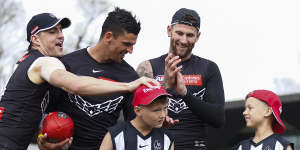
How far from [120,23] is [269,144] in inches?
102

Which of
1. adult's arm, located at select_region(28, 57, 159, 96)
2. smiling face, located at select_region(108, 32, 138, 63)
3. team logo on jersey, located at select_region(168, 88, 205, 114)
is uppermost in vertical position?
smiling face, located at select_region(108, 32, 138, 63)

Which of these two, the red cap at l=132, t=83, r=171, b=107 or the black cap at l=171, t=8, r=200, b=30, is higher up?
the black cap at l=171, t=8, r=200, b=30

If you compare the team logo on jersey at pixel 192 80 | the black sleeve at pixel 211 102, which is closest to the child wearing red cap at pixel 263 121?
the black sleeve at pixel 211 102

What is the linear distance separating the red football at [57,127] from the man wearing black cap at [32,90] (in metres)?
0.09

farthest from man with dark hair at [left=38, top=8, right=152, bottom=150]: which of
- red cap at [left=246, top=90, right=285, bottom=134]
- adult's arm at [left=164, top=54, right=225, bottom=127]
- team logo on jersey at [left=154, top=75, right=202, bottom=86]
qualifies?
red cap at [left=246, top=90, right=285, bottom=134]

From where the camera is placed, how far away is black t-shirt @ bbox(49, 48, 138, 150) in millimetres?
5492

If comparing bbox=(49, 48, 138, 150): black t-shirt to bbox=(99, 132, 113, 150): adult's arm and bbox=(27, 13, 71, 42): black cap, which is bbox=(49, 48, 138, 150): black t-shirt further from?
bbox=(27, 13, 71, 42): black cap

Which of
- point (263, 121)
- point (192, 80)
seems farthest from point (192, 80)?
point (263, 121)

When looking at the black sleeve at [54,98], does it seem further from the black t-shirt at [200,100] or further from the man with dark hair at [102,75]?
the black t-shirt at [200,100]

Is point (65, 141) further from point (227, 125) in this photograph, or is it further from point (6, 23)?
point (6, 23)

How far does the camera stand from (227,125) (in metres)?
16.3

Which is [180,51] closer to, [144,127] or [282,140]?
[144,127]

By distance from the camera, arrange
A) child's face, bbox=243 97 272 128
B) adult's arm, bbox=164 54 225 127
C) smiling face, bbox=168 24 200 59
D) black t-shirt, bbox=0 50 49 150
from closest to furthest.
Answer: black t-shirt, bbox=0 50 49 150 → adult's arm, bbox=164 54 225 127 → smiling face, bbox=168 24 200 59 → child's face, bbox=243 97 272 128

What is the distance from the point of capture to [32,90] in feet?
16.2
